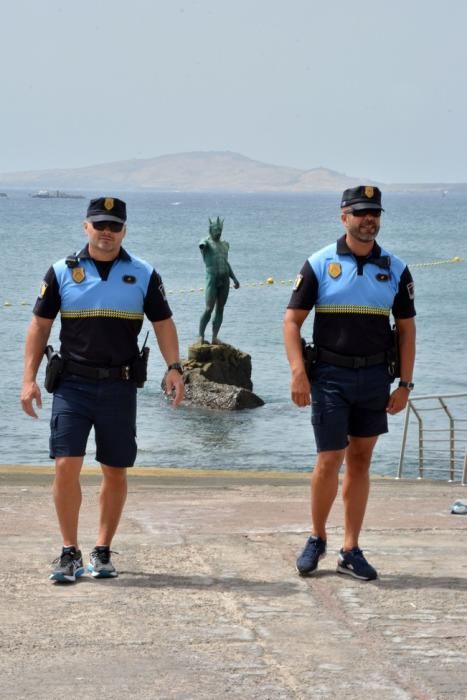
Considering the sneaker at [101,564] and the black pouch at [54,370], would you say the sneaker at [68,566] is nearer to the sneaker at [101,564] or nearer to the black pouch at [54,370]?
the sneaker at [101,564]

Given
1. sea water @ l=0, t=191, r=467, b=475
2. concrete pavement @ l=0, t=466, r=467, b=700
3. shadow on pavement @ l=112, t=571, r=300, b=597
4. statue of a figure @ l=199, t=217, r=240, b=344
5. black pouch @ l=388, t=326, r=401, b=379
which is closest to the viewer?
concrete pavement @ l=0, t=466, r=467, b=700

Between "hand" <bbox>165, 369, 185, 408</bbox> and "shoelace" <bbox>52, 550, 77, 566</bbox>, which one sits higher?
"hand" <bbox>165, 369, 185, 408</bbox>

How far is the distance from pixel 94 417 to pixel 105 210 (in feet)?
2.84

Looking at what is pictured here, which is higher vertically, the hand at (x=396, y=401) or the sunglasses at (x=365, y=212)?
the sunglasses at (x=365, y=212)

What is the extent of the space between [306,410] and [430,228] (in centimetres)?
12151

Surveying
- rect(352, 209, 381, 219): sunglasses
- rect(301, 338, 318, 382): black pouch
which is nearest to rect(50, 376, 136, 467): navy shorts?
rect(301, 338, 318, 382): black pouch

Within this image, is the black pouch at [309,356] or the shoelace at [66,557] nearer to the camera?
the shoelace at [66,557]

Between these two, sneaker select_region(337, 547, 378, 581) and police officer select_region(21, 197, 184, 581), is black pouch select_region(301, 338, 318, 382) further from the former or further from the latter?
sneaker select_region(337, 547, 378, 581)

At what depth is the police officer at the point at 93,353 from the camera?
21.0 feet

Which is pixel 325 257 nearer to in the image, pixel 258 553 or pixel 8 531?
pixel 258 553

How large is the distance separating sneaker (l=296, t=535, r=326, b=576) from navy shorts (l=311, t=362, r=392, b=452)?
411mm

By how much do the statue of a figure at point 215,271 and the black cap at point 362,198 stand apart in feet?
63.2

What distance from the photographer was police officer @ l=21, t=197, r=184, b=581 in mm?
6414

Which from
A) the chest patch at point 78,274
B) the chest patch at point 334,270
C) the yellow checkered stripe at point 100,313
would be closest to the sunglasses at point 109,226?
the chest patch at point 78,274
